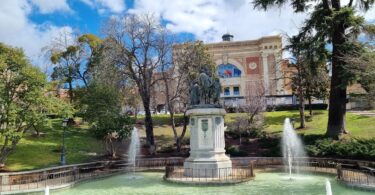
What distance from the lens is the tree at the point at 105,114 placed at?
99.2ft

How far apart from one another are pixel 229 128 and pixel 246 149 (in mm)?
6856

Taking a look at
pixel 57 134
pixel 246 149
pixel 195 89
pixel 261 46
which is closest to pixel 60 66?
pixel 57 134

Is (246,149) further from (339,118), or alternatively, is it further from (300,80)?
(300,80)

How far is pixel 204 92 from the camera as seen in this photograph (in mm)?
21188

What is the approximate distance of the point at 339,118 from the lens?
93.8ft

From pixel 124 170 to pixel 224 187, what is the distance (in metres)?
10.3

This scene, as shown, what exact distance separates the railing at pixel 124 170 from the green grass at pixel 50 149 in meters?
3.69

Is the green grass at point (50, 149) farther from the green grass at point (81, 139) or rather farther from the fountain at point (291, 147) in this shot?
the fountain at point (291, 147)

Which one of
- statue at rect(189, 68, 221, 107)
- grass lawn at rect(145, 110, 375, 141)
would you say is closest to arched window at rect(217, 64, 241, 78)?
grass lawn at rect(145, 110, 375, 141)

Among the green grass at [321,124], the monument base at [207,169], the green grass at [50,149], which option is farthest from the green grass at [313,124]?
the monument base at [207,169]

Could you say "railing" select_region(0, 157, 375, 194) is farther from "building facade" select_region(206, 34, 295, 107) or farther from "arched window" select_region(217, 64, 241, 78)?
"arched window" select_region(217, 64, 241, 78)

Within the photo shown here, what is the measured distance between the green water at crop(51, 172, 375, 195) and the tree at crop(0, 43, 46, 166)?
599 cm

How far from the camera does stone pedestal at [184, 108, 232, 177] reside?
65.9 ft

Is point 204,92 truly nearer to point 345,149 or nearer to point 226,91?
point 345,149
